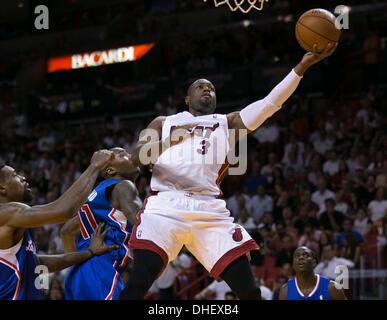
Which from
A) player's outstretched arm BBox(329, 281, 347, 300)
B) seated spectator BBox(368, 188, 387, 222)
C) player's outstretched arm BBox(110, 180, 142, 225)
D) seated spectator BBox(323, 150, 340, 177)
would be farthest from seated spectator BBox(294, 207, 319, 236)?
player's outstretched arm BBox(110, 180, 142, 225)

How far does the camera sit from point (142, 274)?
5125 mm

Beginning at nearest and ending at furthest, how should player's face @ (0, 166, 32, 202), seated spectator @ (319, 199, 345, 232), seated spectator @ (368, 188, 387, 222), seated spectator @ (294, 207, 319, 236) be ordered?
1. player's face @ (0, 166, 32, 202)
2. seated spectator @ (368, 188, 387, 222)
3. seated spectator @ (319, 199, 345, 232)
4. seated spectator @ (294, 207, 319, 236)

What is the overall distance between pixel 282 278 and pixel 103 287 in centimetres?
438

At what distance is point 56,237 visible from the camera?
40.7 ft

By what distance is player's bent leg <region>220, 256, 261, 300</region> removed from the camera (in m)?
5.16

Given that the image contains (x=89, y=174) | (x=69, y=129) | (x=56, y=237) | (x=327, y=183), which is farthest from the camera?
(x=69, y=129)

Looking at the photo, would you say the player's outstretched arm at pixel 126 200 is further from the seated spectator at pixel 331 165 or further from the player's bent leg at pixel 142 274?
the seated spectator at pixel 331 165

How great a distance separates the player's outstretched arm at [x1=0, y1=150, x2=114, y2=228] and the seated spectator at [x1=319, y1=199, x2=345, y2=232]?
6.28 m

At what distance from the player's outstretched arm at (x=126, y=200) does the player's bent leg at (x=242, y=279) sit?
2.89 ft

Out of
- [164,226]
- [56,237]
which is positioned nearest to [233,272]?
[164,226]

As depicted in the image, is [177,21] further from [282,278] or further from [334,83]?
[282,278]

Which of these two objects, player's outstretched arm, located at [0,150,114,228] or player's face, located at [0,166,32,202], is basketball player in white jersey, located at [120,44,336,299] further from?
player's face, located at [0,166,32,202]

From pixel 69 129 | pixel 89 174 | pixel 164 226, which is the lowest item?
pixel 164 226

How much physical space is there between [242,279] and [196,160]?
847mm
